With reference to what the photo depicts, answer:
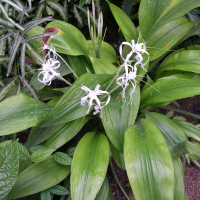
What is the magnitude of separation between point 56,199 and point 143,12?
1168 mm

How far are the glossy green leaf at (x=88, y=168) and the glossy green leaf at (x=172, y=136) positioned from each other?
0.88 feet

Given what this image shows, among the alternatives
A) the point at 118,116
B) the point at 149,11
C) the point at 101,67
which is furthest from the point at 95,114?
the point at 149,11

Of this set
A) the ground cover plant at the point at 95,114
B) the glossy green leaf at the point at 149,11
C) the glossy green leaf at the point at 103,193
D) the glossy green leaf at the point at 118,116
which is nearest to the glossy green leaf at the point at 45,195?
the ground cover plant at the point at 95,114

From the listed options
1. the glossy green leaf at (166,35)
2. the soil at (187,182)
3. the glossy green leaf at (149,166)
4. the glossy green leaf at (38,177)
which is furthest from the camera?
the soil at (187,182)

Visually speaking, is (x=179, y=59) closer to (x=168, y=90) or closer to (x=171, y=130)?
(x=168, y=90)

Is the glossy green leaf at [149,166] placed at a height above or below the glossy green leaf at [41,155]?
below

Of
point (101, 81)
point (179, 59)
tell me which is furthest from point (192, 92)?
point (101, 81)

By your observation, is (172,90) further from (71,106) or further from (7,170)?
(7,170)

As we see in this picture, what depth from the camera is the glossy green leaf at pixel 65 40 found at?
0.80 m

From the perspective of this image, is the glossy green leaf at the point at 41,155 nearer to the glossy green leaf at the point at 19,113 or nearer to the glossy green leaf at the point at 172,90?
the glossy green leaf at the point at 19,113

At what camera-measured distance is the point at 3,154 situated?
45cm

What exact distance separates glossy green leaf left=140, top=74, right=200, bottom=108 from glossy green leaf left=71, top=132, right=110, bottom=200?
0.31 m

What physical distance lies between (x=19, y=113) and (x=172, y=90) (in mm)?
657

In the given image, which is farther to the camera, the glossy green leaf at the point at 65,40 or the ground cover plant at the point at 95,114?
the glossy green leaf at the point at 65,40
